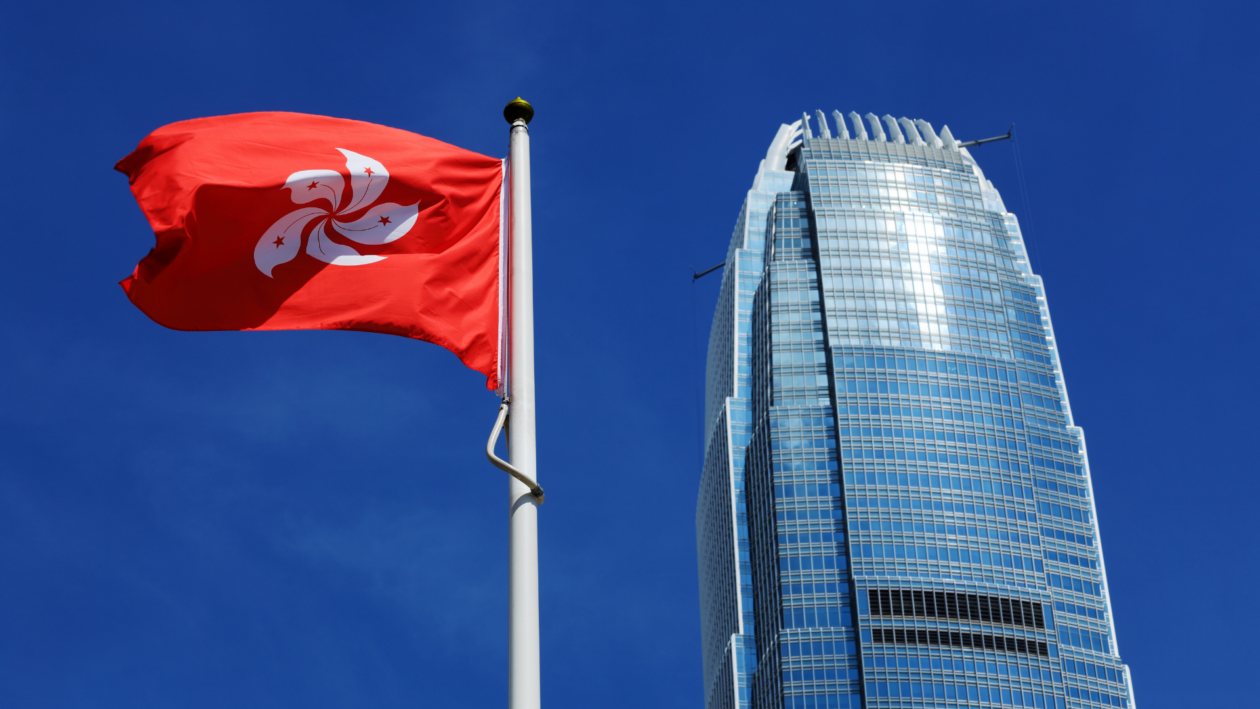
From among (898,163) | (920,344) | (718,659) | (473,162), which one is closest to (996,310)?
(920,344)

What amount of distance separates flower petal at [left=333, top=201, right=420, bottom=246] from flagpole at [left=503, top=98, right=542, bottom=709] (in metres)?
1.41

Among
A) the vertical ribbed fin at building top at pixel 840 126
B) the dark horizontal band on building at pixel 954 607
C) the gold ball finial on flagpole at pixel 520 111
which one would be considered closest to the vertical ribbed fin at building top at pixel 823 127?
the vertical ribbed fin at building top at pixel 840 126

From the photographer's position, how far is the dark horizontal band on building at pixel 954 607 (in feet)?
456

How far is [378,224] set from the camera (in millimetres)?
18156

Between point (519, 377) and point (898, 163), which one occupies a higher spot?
point (898, 163)

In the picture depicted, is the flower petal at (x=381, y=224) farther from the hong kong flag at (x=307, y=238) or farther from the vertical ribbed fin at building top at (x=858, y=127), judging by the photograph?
the vertical ribbed fin at building top at (x=858, y=127)

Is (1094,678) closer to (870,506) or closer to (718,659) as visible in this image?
(870,506)

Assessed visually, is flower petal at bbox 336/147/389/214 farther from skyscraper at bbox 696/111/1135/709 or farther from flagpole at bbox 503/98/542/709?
skyscraper at bbox 696/111/1135/709

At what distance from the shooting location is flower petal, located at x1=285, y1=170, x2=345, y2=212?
707 inches

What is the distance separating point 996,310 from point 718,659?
49831 mm

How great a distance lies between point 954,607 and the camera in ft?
457

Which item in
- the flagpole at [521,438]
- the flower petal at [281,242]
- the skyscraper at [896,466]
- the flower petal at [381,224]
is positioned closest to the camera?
the flagpole at [521,438]

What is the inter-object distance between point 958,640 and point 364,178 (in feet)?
417

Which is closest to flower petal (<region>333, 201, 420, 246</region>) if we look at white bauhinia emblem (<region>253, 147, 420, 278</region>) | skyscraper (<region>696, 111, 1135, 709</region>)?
white bauhinia emblem (<region>253, 147, 420, 278</region>)
